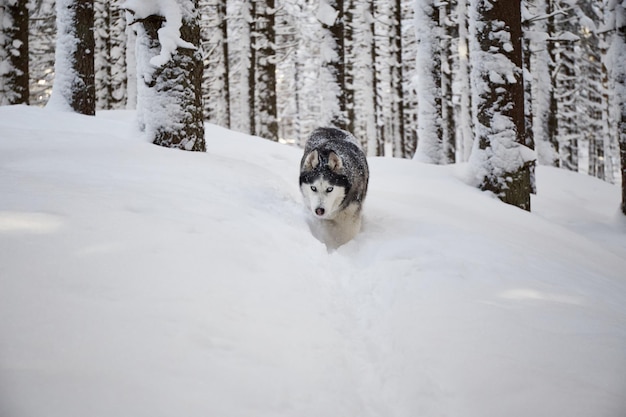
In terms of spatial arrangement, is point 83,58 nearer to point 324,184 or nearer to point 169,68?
point 169,68

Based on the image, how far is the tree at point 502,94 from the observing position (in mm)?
7379

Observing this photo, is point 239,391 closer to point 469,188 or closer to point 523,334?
point 523,334

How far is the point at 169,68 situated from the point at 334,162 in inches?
114

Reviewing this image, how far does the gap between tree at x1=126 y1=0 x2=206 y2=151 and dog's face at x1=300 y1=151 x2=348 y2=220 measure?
2072 mm

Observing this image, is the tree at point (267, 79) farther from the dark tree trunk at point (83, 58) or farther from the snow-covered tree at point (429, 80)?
the dark tree trunk at point (83, 58)

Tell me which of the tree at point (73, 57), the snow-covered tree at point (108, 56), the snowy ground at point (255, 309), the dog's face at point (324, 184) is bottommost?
the snowy ground at point (255, 309)

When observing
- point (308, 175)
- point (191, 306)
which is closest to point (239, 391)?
point (191, 306)

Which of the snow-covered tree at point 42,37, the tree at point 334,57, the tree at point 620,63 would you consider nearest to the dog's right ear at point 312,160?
the tree at point 334,57

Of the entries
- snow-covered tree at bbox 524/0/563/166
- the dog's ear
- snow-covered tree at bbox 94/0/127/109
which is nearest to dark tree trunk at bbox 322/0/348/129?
the dog's ear

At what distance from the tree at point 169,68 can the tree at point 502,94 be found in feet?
17.2

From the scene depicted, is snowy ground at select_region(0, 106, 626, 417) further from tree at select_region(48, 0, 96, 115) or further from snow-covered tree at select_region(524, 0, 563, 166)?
snow-covered tree at select_region(524, 0, 563, 166)

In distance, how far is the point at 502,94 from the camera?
739 centimetres

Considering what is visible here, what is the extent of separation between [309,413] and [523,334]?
1719mm

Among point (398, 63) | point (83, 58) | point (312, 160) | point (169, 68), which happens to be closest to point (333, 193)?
point (312, 160)
